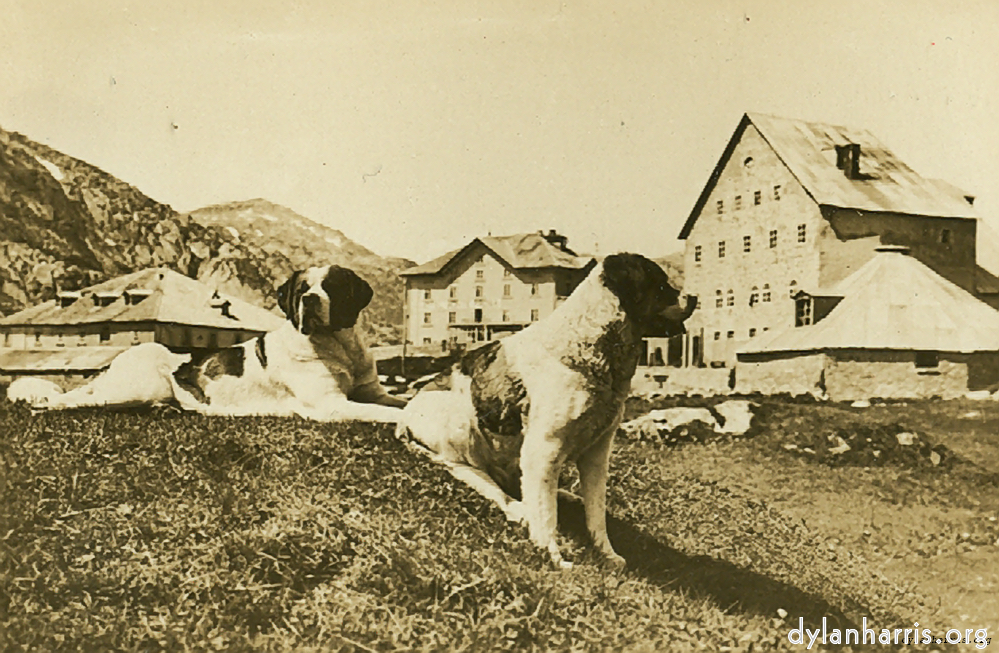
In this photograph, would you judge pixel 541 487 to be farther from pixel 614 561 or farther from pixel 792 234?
pixel 792 234

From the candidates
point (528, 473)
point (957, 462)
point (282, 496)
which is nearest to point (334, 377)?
point (282, 496)

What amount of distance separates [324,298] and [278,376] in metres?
0.77

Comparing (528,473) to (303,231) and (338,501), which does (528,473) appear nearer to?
(338,501)

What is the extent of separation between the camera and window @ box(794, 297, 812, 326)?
58.7ft

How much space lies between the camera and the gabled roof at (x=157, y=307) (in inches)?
274

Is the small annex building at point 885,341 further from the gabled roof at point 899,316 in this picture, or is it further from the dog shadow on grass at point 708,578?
the dog shadow on grass at point 708,578

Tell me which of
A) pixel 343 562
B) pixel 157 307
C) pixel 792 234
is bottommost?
pixel 343 562

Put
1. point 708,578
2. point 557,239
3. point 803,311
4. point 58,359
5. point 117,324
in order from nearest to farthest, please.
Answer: point 708,578, point 58,359, point 117,324, point 557,239, point 803,311

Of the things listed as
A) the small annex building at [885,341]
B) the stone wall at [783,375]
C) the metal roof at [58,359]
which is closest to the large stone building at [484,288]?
the metal roof at [58,359]

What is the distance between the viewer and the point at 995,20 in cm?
750

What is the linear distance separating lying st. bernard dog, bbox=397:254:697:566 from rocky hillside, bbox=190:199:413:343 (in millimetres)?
1862

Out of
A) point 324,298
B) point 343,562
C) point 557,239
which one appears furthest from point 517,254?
point 343,562

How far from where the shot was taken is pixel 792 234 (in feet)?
65.7

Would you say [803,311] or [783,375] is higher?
[803,311]
